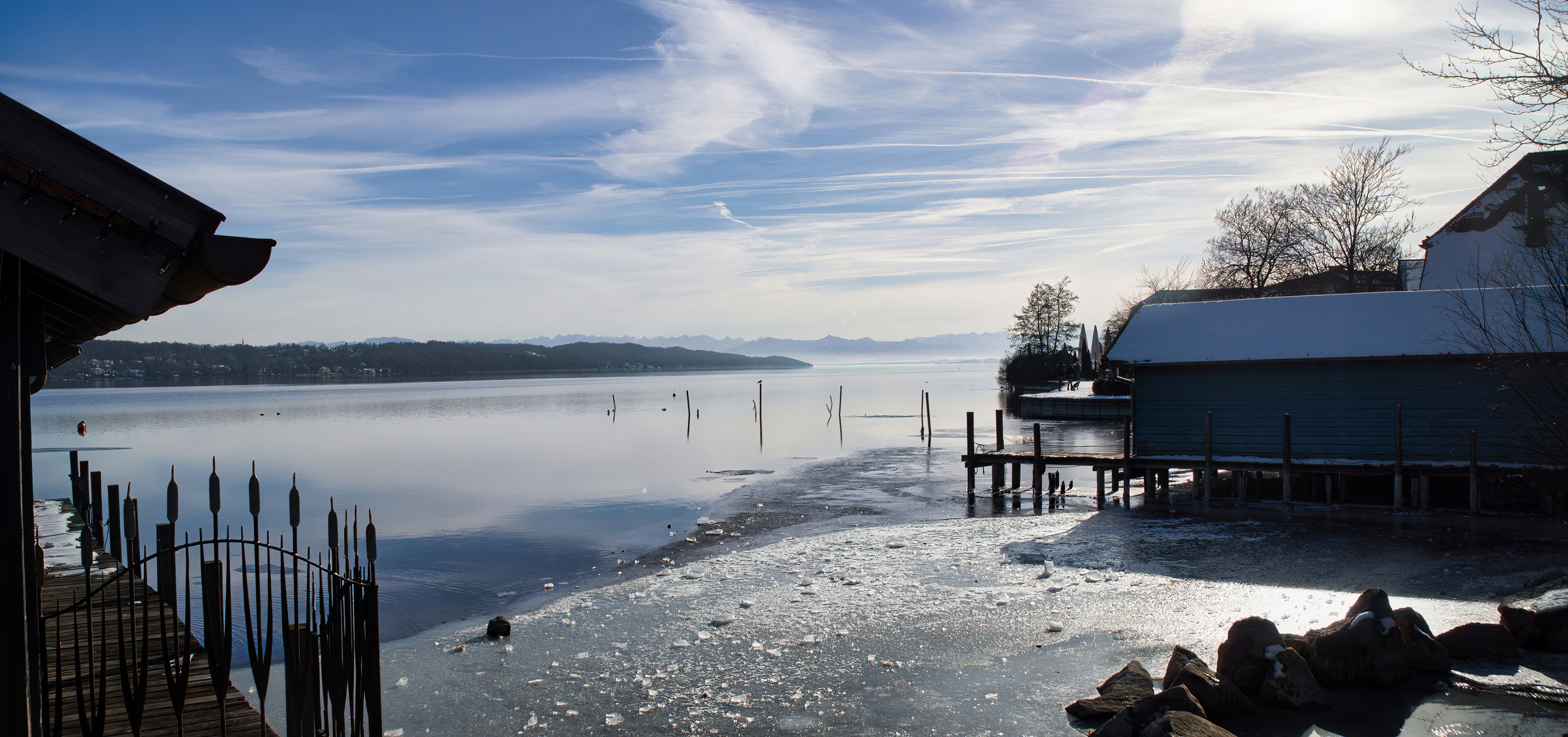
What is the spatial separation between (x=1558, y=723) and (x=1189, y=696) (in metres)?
3.42

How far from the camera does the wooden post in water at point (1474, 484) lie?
1911 centimetres

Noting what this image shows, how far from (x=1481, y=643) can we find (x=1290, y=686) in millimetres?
2786

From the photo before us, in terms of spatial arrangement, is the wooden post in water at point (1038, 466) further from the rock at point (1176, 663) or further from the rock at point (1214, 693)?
the rock at point (1214, 693)

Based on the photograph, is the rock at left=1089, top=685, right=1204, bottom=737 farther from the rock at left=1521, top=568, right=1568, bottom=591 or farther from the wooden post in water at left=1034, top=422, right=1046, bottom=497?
the wooden post in water at left=1034, top=422, right=1046, bottom=497

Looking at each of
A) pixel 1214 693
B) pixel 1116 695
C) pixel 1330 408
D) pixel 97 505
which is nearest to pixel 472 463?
pixel 97 505

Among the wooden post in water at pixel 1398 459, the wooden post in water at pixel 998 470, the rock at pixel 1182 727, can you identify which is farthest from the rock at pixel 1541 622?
the wooden post in water at pixel 998 470

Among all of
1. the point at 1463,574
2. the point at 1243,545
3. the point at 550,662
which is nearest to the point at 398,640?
the point at 550,662

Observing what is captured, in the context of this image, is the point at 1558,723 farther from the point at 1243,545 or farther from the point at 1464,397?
the point at 1464,397

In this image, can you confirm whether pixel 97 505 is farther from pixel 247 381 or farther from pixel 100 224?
pixel 247 381

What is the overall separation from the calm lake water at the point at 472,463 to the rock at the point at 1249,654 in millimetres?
11102

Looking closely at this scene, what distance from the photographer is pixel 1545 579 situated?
11.7 meters

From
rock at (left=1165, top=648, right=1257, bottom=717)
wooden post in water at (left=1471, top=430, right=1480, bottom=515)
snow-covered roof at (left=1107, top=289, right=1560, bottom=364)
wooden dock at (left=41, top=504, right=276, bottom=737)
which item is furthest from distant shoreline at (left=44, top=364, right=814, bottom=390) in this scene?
rock at (left=1165, top=648, right=1257, bottom=717)

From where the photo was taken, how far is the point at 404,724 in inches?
352

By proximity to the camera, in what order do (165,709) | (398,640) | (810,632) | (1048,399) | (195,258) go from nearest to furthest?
1. (195,258)
2. (165,709)
3. (810,632)
4. (398,640)
5. (1048,399)
